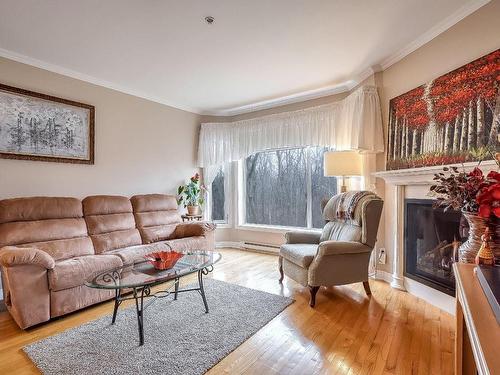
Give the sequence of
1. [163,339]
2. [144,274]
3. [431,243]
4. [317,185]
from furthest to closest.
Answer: [317,185] < [431,243] < [144,274] < [163,339]

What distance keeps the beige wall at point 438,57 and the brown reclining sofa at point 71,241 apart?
7.48 feet

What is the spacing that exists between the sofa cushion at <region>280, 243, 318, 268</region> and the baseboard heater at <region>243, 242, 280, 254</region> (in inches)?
57.1

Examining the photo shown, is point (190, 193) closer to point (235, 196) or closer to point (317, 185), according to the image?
point (235, 196)

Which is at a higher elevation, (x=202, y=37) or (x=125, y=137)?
(x=202, y=37)

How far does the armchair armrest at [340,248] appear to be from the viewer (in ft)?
7.86

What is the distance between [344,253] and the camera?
2.45 metres

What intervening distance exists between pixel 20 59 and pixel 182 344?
10.8 ft

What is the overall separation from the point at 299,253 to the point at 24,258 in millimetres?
2281

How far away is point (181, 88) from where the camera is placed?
3.85 m

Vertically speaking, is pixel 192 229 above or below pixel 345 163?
below

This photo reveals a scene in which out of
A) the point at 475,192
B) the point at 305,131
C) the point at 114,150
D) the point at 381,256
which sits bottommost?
the point at 381,256

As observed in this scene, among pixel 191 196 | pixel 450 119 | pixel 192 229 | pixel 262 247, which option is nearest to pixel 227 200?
pixel 191 196

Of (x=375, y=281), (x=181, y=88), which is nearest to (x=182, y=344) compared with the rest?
(x=375, y=281)

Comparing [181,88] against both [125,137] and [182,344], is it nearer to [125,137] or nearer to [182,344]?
[125,137]
